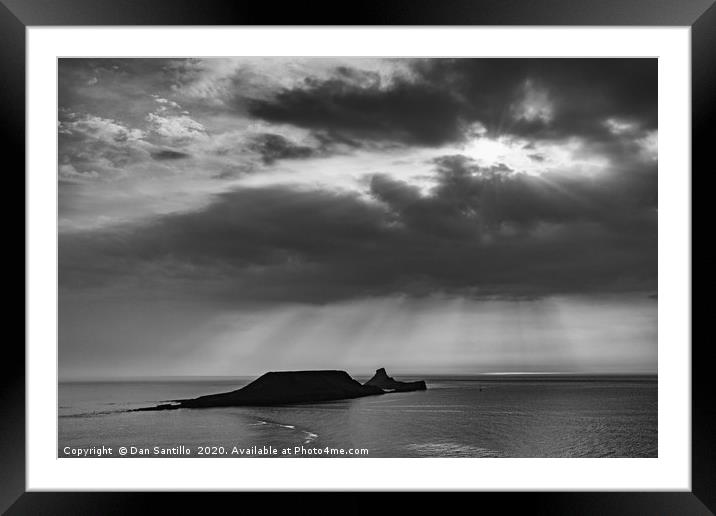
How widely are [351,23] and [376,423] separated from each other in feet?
26.9

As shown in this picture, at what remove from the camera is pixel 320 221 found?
607 centimetres

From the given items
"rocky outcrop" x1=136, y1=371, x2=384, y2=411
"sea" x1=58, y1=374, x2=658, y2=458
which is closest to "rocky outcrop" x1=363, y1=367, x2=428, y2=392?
"sea" x1=58, y1=374, x2=658, y2=458

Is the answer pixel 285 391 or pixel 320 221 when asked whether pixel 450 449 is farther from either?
pixel 320 221

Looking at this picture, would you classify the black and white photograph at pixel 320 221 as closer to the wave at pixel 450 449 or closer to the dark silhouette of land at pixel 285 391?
the dark silhouette of land at pixel 285 391

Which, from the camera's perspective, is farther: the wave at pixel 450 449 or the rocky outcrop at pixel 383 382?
the rocky outcrop at pixel 383 382

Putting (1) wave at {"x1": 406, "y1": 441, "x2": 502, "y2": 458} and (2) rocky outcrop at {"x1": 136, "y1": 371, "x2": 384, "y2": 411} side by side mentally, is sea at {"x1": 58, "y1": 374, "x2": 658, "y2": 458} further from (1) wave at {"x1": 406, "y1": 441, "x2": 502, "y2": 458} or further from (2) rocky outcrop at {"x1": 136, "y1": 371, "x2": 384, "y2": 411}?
(2) rocky outcrop at {"x1": 136, "y1": 371, "x2": 384, "y2": 411}

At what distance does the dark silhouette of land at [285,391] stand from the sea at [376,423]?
136mm

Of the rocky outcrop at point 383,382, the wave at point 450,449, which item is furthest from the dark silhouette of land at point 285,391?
the wave at point 450,449

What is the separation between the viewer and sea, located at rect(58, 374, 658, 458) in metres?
7.21

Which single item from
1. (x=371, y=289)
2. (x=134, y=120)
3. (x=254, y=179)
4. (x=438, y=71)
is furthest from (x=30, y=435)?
(x=371, y=289)

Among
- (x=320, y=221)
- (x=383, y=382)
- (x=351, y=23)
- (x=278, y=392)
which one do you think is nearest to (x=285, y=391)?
(x=278, y=392)

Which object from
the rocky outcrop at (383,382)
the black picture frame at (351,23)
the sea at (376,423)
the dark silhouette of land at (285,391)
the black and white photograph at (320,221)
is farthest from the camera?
the rocky outcrop at (383,382)

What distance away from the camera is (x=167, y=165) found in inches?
155

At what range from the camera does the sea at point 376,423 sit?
7207mm
